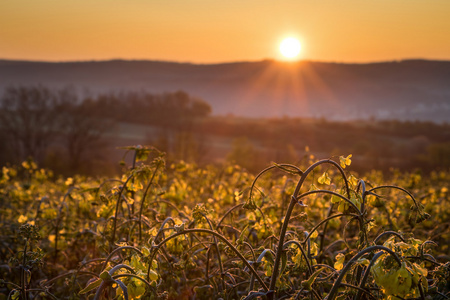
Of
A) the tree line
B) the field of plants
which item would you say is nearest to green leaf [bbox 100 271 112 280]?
the field of plants

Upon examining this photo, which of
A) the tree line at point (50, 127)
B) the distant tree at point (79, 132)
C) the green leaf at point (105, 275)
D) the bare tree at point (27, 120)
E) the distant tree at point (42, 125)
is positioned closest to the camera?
the green leaf at point (105, 275)

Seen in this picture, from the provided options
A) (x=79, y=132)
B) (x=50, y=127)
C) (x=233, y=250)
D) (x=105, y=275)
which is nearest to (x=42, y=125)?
(x=50, y=127)

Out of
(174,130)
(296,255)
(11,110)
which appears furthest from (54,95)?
(296,255)

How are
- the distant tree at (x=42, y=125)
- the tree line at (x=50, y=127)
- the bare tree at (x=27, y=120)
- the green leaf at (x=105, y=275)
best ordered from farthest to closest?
the distant tree at (x=42, y=125)
the bare tree at (x=27, y=120)
the tree line at (x=50, y=127)
the green leaf at (x=105, y=275)

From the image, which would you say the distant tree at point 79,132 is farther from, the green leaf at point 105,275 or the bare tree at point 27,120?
the green leaf at point 105,275

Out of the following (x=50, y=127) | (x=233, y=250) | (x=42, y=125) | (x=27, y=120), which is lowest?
(x=233, y=250)

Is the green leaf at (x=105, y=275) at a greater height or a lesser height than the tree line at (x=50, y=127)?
lesser

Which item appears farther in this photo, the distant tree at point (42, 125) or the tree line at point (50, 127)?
the distant tree at point (42, 125)

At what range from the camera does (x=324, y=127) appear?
100m

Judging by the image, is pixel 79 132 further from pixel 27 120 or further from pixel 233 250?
pixel 233 250

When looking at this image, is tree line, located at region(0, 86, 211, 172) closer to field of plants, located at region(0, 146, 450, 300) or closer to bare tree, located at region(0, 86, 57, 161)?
bare tree, located at region(0, 86, 57, 161)

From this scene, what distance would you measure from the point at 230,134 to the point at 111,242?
9945 cm

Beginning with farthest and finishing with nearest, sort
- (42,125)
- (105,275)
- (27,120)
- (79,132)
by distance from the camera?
1. (79,132)
2. (42,125)
3. (27,120)
4. (105,275)

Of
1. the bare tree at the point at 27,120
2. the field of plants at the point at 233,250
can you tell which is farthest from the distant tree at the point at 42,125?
the field of plants at the point at 233,250
